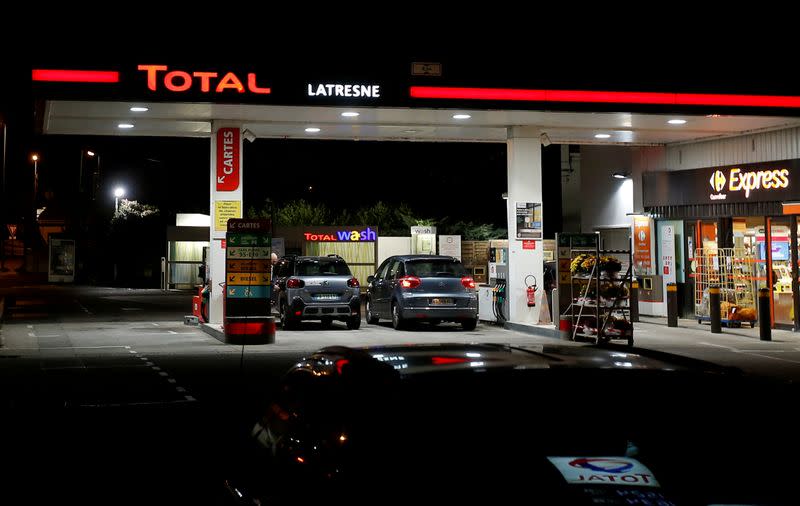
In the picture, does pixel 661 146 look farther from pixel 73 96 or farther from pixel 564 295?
pixel 73 96

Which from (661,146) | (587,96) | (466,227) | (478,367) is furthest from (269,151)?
(478,367)

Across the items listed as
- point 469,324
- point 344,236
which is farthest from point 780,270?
point 344,236

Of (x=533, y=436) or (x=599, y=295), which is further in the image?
(x=599, y=295)

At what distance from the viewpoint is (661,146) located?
2597 cm

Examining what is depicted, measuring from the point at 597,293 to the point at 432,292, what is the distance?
4.75 metres

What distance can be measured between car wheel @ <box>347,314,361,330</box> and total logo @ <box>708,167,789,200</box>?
9.37 metres

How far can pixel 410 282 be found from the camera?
21.7 metres

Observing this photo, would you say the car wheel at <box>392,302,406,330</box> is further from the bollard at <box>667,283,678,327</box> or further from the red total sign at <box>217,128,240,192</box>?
the bollard at <box>667,283,678,327</box>

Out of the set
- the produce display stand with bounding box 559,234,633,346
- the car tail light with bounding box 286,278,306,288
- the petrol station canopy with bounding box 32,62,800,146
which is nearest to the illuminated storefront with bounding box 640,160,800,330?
the petrol station canopy with bounding box 32,62,800,146

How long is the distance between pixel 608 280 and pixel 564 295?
181 cm

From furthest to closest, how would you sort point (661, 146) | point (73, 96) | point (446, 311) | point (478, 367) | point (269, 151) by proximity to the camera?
point (269, 151) → point (661, 146) → point (446, 311) → point (73, 96) → point (478, 367)

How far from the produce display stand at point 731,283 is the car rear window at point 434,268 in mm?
6246

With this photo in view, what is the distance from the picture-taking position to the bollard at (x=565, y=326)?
19242mm

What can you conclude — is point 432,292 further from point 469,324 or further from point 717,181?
point 717,181
